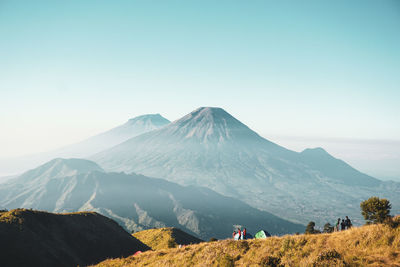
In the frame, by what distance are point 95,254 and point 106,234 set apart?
873 cm

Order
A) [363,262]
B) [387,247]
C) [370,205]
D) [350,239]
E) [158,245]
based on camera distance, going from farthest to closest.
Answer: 1. [158,245]
2. [370,205]
3. [350,239]
4. [387,247]
5. [363,262]

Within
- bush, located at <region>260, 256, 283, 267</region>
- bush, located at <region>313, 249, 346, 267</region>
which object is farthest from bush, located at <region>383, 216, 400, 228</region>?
bush, located at <region>260, 256, 283, 267</region>

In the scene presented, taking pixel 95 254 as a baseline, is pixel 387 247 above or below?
above

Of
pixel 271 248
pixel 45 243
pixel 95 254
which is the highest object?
pixel 271 248

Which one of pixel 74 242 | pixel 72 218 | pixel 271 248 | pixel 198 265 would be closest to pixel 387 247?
pixel 271 248

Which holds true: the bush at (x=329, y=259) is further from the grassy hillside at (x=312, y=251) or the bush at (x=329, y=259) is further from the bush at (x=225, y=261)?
the bush at (x=225, y=261)

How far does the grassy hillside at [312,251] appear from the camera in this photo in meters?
12.0

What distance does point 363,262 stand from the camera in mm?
11594

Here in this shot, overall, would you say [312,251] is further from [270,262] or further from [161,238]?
[161,238]

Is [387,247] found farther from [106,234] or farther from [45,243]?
[106,234]

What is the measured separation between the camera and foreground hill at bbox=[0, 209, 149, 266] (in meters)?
34.0

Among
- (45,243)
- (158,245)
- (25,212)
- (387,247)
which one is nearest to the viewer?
(387,247)

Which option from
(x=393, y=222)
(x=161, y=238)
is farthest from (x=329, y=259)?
(x=161, y=238)

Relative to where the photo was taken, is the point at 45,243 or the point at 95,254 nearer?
the point at 45,243
